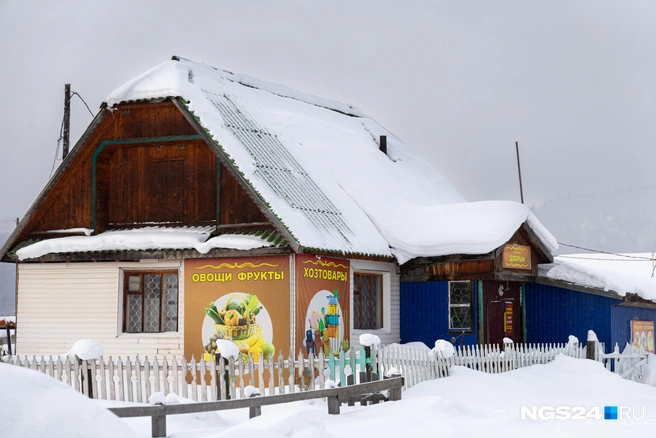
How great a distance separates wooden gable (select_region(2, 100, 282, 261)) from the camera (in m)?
20.8

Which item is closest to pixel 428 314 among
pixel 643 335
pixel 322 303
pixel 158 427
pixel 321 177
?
pixel 322 303

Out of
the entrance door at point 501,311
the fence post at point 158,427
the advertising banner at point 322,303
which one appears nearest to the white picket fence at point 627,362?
the entrance door at point 501,311

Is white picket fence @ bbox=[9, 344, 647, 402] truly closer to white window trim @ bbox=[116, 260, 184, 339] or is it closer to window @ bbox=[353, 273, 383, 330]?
white window trim @ bbox=[116, 260, 184, 339]


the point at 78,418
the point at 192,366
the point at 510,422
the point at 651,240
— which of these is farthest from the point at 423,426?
the point at 651,240

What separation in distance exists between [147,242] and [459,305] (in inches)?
323

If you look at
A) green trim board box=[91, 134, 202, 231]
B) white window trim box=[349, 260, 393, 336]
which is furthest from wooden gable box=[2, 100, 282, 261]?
white window trim box=[349, 260, 393, 336]

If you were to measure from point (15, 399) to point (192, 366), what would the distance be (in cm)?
836

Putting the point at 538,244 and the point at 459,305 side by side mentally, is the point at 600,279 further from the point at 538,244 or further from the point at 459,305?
the point at 459,305

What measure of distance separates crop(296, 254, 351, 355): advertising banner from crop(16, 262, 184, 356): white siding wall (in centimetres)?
284

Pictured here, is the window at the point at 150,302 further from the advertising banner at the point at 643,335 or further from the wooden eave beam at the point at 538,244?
the advertising banner at the point at 643,335

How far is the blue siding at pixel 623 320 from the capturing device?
2436cm

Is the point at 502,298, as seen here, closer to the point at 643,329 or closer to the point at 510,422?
the point at 643,329

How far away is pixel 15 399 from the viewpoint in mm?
6785

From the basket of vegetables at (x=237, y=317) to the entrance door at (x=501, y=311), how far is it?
696 cm
